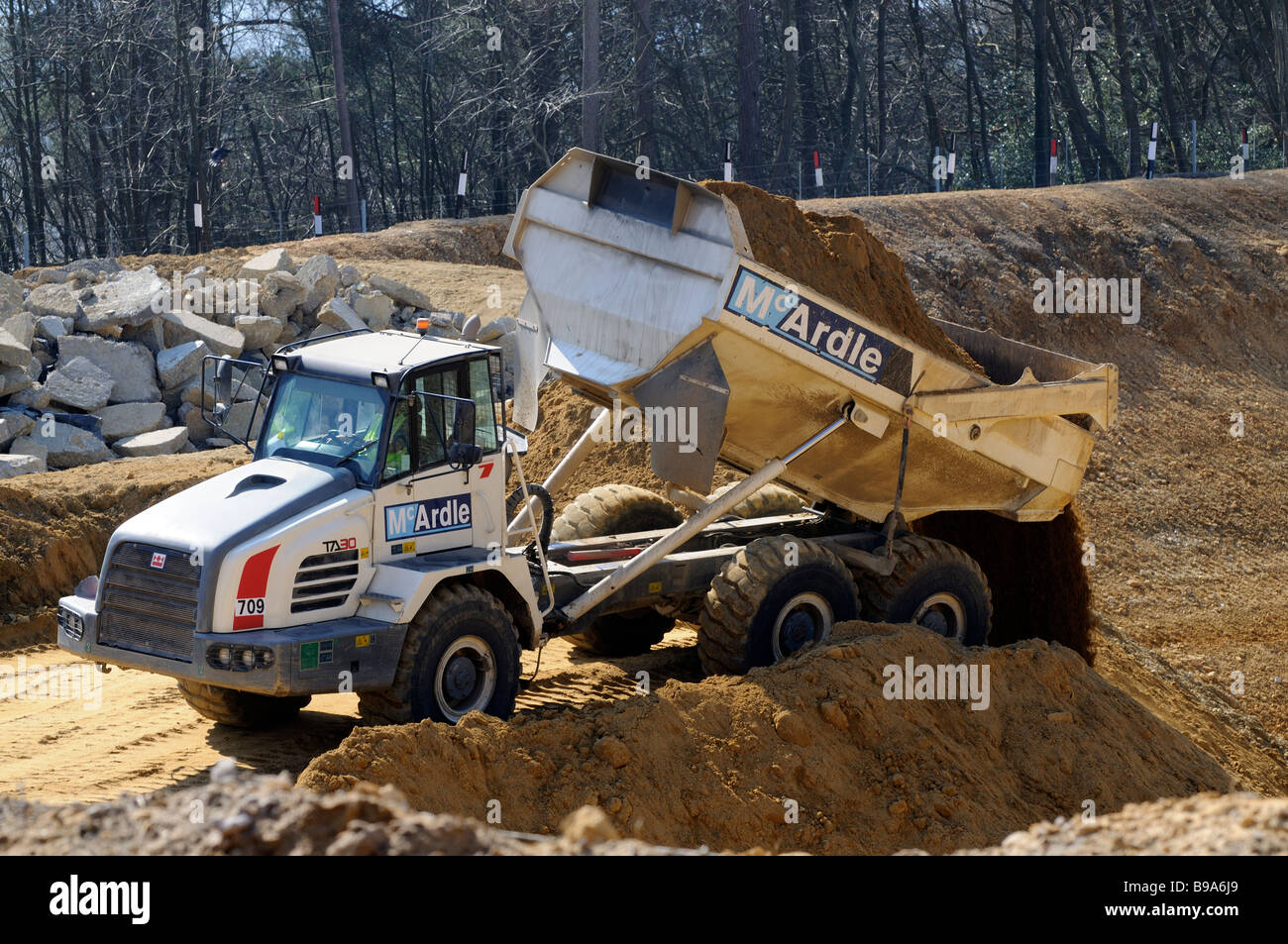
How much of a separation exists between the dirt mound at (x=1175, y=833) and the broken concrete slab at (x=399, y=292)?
50.0ft

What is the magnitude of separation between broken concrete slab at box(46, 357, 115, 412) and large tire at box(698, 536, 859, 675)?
9.35 meters

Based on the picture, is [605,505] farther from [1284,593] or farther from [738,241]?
[1284,593]

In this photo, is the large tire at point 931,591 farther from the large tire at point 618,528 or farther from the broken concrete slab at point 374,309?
the broken concrete slab at point 374,309

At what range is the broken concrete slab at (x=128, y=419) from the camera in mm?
15625

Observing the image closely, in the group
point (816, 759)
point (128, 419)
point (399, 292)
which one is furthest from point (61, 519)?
point (816, 759)

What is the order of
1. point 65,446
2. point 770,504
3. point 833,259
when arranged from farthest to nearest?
point 65,446 < point 770,504 < point 833,259

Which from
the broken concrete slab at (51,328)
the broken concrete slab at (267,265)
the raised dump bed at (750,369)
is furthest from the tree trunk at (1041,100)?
the broken concrete slab at (51,328)

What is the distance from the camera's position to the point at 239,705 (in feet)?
28.6

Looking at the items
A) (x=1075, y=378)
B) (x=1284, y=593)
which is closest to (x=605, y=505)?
(x=1075, y=378)

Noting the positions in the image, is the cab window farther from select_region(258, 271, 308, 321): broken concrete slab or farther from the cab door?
select_region(258, 271, 308, 321): broken concrete slab

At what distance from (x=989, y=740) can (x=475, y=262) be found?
17850mm

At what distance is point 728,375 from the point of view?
912cm

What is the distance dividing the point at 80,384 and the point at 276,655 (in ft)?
31.5

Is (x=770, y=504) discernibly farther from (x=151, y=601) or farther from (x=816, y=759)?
(x=151, y=601)
